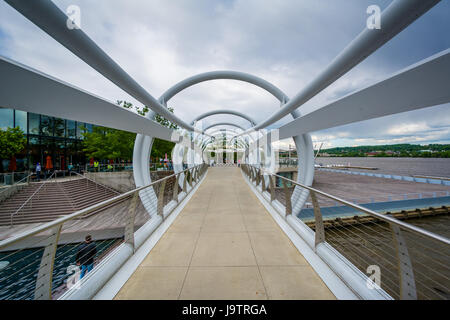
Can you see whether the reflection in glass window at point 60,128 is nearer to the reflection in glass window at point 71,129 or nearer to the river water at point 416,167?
the reflection in glass window at point 71,129

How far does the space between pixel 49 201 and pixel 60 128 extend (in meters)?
11.4

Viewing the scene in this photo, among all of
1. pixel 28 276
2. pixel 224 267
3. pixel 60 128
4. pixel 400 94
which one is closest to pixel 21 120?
pixel 60 128

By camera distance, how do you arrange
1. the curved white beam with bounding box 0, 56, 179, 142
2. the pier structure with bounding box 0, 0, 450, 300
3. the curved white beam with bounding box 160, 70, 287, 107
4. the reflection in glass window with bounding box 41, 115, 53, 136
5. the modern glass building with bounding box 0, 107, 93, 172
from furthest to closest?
the reflection in glass window with bounding box 41, 115, 53, 136 → the modern glass building with bounding box 0, 107, 93, 172 → the curved white beam with bounding box 160, 70, 287, 107 → the curved white beam with bounding box 0, 56, 179, 142 → the pier structure with bounding box 0, 0, 450, 300

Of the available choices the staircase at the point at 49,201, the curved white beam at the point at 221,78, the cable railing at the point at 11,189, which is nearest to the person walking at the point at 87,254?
the curved white beam at the point at 221,78

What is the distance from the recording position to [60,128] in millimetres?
19562

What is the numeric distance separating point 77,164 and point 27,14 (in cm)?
2447

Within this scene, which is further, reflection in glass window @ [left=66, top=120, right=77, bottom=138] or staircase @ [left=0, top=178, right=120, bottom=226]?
reflection in glass window @ [left=66, top=120, right=77, bottom=138]

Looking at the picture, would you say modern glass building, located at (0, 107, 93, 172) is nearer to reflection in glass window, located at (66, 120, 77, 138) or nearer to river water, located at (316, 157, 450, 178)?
reflection in glass window, located at (66, 120, 77, 138)

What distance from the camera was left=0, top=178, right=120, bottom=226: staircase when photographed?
34.2 ft

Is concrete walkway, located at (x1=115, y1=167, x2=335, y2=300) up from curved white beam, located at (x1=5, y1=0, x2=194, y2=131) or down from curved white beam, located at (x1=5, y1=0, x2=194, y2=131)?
down

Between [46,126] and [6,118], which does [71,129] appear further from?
[6,118]

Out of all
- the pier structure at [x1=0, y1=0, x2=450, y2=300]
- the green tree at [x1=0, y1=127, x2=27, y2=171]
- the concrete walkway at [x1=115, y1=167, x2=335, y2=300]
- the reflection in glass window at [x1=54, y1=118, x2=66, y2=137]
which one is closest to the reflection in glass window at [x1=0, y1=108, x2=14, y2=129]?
the green tree at [x1=0, y1=127, x2=27, y2=171]
